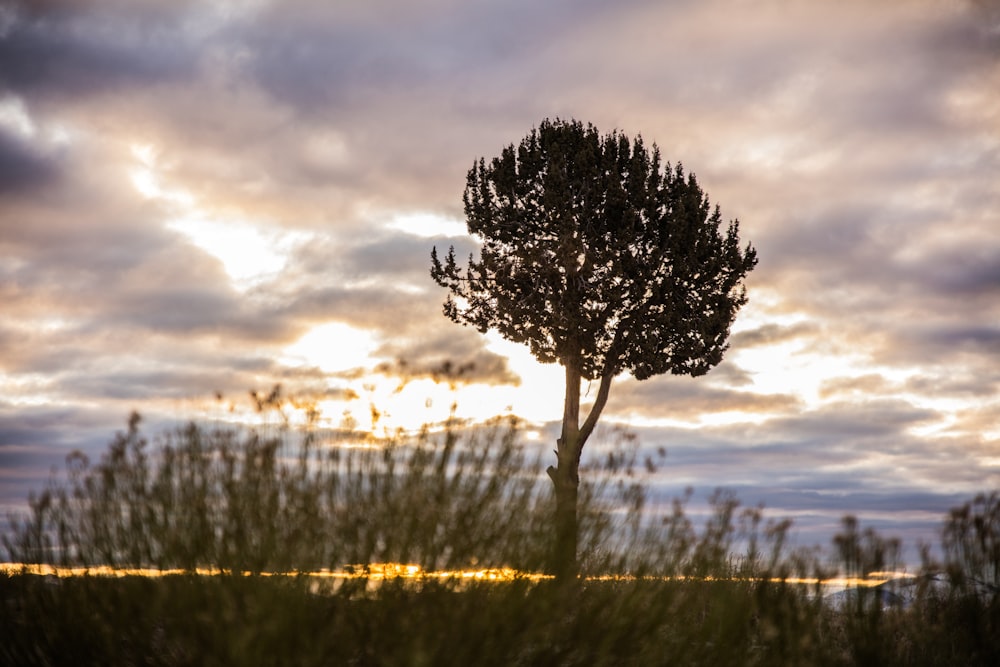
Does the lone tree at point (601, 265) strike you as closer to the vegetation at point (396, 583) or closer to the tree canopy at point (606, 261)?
the tree canopy at point (606, 261)

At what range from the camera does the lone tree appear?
19078 millimetres

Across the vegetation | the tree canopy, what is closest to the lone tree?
the tree canopy

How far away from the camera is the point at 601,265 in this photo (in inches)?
752

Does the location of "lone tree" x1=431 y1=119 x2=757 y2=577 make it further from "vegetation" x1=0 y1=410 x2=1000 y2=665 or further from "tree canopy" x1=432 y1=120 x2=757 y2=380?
"vegetation" x1=0 y1=410 x2=1000 y2=665

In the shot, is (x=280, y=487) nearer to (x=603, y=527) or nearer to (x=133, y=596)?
(x=133, y=596)

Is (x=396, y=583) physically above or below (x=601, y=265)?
below

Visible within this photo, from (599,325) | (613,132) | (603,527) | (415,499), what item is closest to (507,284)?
(599,325)

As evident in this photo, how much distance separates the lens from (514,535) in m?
6.23

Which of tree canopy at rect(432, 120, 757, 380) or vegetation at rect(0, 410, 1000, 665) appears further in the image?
tree canopy at rect(432, 120, 757, 380)

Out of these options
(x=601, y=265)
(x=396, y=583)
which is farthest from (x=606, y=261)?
(x=396, y=583)

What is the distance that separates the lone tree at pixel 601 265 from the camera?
1908 cm

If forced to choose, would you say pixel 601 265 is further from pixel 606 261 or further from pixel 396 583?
pixel 396 583

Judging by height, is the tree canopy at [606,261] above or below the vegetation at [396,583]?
above

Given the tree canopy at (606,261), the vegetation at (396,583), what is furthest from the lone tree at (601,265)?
the vegetation at (396,583)
